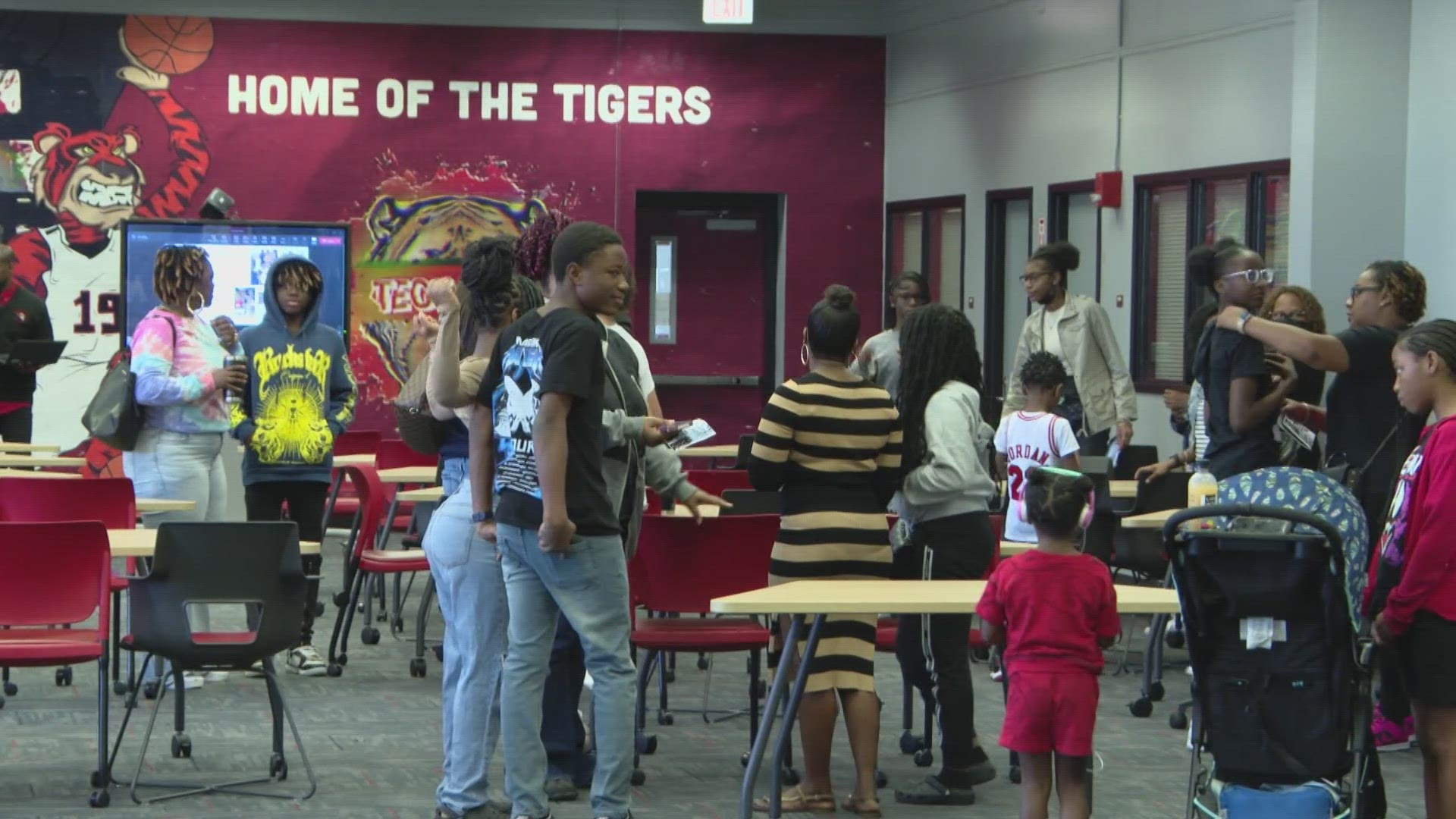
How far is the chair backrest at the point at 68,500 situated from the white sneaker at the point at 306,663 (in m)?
1.21

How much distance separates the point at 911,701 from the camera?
22.1ft

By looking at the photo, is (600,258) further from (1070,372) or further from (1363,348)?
(1070,372)

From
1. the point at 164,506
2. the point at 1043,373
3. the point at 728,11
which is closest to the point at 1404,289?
the point at 1043,373

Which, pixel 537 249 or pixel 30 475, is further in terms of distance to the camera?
pixel 30 475

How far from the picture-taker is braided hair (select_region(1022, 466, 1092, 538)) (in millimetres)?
4785

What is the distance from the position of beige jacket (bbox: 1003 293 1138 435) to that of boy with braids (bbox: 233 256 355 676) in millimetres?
3942

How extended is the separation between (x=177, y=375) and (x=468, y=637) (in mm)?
2659

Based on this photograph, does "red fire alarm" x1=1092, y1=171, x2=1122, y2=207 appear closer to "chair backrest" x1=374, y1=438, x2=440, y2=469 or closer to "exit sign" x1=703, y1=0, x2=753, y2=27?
"exit sign" x1=703, y1=0, x2=753, y2=27

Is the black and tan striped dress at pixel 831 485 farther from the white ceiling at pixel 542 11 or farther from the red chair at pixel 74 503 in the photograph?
the white ceiling at pixel 542 11

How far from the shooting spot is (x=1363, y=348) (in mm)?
6664

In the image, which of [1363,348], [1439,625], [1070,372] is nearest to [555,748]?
[1439,625]

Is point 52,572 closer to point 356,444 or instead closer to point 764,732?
point 764,732

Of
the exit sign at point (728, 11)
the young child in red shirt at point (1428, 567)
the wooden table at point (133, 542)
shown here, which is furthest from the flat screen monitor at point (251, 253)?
the young child in red shirt at point (1428, 567)

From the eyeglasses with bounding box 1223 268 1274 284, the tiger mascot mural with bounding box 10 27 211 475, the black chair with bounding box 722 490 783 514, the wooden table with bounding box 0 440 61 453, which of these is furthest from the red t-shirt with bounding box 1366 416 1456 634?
the tiger mascot mural with bounding box 10 27 211 475
